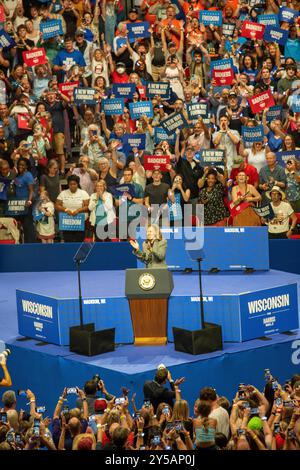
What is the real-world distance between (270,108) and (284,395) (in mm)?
10458

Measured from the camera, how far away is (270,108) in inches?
851

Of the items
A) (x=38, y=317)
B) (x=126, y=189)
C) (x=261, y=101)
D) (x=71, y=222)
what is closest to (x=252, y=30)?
(x=261, y=101)

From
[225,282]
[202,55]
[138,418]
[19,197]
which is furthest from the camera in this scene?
[202,55]

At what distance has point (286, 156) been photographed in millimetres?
20719

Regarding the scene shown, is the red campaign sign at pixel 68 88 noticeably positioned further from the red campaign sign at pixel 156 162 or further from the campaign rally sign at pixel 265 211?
the campaign rally sign at pixel 265 211

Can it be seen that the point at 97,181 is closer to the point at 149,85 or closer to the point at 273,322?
the point at 149,85

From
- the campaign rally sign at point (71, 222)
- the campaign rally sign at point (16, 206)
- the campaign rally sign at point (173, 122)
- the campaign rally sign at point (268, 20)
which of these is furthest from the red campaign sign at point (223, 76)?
the campaign rally sign at point (16, 206)

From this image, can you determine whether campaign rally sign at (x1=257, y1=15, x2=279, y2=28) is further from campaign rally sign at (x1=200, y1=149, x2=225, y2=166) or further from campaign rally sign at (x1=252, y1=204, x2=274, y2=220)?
campaign rally sign at (x1=252, y1=204, x2=274, y2=220)

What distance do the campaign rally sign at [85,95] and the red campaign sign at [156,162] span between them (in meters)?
2.15

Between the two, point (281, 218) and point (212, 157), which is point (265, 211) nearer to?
point (281, 218)

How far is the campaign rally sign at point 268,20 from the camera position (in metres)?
23.3

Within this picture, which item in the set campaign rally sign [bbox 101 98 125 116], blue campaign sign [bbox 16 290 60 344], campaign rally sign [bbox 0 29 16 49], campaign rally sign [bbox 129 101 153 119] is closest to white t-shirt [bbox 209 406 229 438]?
blue campaign sign [bbox 16 290 60 344]
